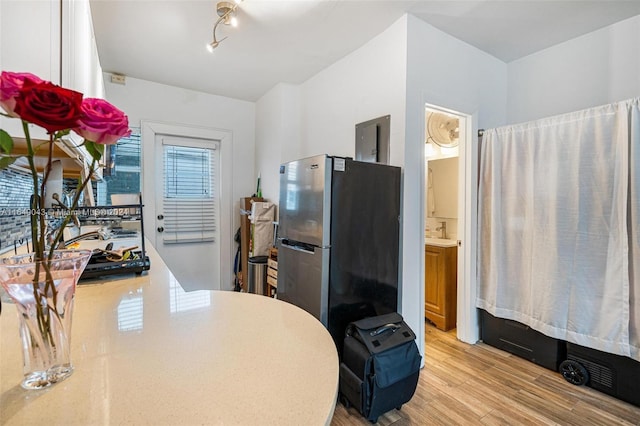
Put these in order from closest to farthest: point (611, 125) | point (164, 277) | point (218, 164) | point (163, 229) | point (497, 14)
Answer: point (164, 277) → point (611, 125) → point (497, 14) → point (163, 229) → point (218, 164)

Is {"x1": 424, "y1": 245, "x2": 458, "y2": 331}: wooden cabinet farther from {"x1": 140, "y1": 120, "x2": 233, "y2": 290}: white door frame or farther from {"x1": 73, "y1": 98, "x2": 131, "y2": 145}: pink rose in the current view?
{"x1": 73, "y1": 98, "x2": 131, "y2": 145}: pink rose

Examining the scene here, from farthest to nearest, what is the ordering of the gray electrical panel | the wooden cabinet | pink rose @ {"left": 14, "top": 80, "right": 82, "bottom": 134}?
the wooden cabinet, the gray electrical panel, pink rose @ {"left": 14, "top": 80, "right": 82, "bottom": 134}

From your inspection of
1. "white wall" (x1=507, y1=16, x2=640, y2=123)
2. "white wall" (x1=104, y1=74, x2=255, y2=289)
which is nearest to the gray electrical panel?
"white wall" (x1=507, y1=16, x2=640, y2=123)

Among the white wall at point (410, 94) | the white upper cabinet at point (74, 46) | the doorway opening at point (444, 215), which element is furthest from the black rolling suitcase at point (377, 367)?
the white upper cabinet at point (74, 46)

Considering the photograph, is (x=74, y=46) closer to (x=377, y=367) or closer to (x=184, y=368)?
(x=184, y=368)

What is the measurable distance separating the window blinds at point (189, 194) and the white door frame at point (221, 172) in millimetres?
122

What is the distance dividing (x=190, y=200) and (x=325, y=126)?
1948 mm

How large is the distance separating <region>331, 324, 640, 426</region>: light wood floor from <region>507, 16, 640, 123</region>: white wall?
2146 millimetres

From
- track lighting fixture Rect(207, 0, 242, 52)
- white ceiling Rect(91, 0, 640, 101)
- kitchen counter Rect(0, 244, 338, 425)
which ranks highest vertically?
white ceiling Rect(91, 0, 640, 101)

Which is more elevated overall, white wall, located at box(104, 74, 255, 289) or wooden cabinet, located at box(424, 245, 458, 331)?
white wall, located at box(104, 74, 255, 289)

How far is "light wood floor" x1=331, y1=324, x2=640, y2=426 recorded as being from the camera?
5.71ft

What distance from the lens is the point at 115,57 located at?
9.27 feet

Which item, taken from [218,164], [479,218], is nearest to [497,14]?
[479,218]

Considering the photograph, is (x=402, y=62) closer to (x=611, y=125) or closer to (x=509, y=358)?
(x=611, y=125)
